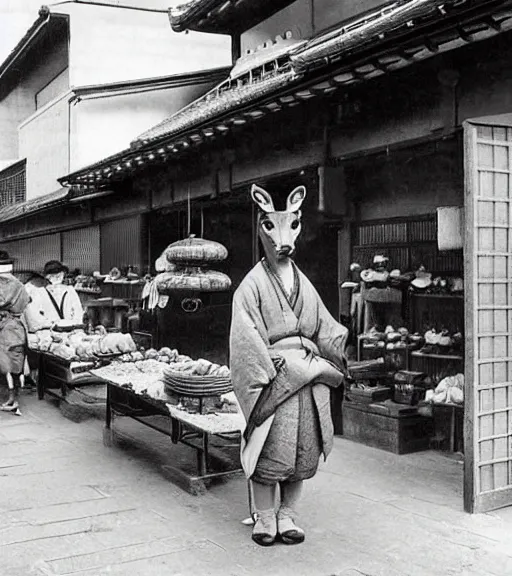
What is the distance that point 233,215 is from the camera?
512 inches

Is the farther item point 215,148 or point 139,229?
point 139,229

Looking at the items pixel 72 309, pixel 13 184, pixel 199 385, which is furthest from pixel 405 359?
pixel 13 184

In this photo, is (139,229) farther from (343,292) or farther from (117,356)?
(343,292)

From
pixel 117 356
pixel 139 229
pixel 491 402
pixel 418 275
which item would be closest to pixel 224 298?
pixel 139 229

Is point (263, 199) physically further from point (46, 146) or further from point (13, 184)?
point (13, 184)

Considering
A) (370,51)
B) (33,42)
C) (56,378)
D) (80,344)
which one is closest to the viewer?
(370,51)

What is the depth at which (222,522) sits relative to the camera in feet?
19.0

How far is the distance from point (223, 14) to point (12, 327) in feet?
25.3

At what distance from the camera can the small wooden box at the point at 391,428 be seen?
8.00 metres

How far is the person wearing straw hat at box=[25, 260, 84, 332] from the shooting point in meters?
12.2

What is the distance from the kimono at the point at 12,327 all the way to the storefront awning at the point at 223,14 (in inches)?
268

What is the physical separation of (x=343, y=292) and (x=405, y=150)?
2150 mm

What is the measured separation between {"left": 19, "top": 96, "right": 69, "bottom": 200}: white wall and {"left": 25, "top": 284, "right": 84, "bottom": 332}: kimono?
7227 millimetres

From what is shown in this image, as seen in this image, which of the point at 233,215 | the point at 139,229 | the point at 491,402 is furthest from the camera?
the point at 139,229
